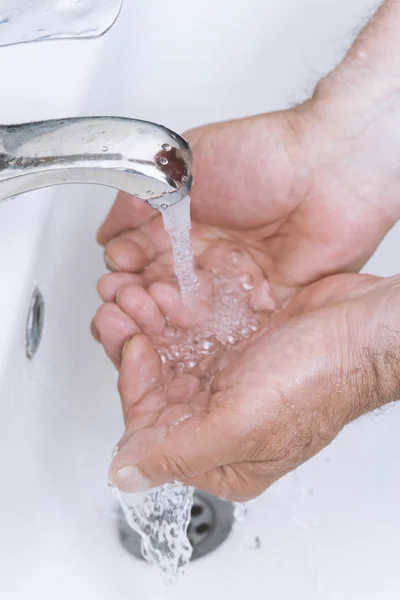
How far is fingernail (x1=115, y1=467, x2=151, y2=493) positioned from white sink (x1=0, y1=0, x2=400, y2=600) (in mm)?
51

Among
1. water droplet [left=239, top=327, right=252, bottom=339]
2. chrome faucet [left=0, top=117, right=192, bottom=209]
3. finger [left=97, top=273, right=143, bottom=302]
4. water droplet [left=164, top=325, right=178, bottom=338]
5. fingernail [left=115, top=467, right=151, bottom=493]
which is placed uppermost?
chrome faucet [left=0, top=117, right=192, bottom=209]

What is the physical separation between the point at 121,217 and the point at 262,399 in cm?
20

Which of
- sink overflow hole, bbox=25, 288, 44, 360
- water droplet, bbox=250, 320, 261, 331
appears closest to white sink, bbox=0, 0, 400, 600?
sink overflow hole, bbox=25, 288, 44, 360

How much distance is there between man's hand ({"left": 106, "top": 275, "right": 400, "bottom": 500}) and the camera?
0.42 meters

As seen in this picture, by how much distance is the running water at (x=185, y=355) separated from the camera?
0.49m

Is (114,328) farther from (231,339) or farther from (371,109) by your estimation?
(371,109)

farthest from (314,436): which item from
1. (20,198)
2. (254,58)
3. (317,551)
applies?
(254,58)

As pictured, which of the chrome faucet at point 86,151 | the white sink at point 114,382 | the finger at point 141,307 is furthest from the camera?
the finger at point 141,307

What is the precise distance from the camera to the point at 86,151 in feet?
0.96

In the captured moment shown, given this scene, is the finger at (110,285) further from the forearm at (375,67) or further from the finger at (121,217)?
the forearm at (375,67)

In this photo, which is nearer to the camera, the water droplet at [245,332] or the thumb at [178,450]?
the thumb at [178,450]

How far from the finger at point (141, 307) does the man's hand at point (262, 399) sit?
0.02 metres

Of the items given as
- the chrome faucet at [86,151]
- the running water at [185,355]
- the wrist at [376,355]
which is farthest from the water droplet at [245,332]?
the chrome faucet at [86,151]

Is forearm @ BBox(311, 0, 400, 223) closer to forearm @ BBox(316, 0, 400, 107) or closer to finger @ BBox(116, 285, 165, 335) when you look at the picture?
forearm @ BBox(316, 0, 400, 107)
